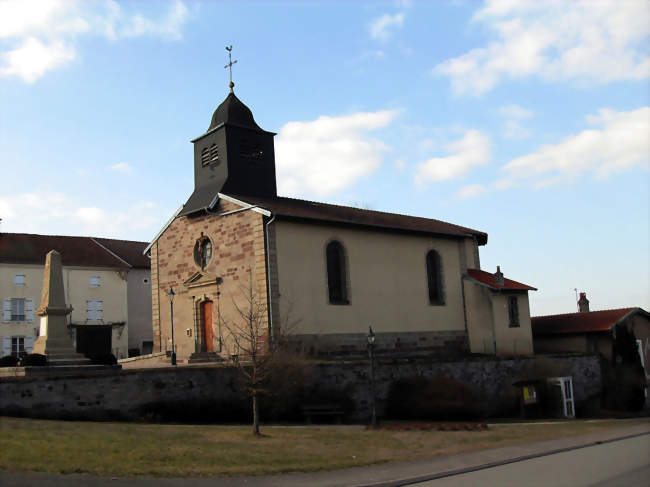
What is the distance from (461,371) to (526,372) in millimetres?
4012

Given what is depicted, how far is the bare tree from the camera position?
17.6 m

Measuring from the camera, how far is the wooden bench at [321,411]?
19.7 metres

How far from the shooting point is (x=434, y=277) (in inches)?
1194

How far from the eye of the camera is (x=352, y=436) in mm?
15844

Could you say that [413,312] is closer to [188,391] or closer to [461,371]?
[461,371]

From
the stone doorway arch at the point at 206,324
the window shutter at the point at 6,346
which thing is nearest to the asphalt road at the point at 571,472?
the stone doorway arch at the point at 206,324

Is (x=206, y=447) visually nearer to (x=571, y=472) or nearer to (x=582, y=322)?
(x=571, y=472)

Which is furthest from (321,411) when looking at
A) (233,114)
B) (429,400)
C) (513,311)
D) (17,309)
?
(17,309)

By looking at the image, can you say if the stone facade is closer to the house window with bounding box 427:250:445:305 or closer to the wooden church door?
the wooden church door

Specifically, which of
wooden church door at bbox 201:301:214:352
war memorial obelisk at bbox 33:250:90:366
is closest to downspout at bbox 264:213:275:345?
wooden church door at bbox 201:301:214:352

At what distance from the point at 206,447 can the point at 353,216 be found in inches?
634

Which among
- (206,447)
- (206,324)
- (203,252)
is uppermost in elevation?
(203,252)

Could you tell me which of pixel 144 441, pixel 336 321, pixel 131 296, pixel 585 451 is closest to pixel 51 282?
pixel 144 441

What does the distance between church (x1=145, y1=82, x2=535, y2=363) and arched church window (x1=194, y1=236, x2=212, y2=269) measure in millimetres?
43
